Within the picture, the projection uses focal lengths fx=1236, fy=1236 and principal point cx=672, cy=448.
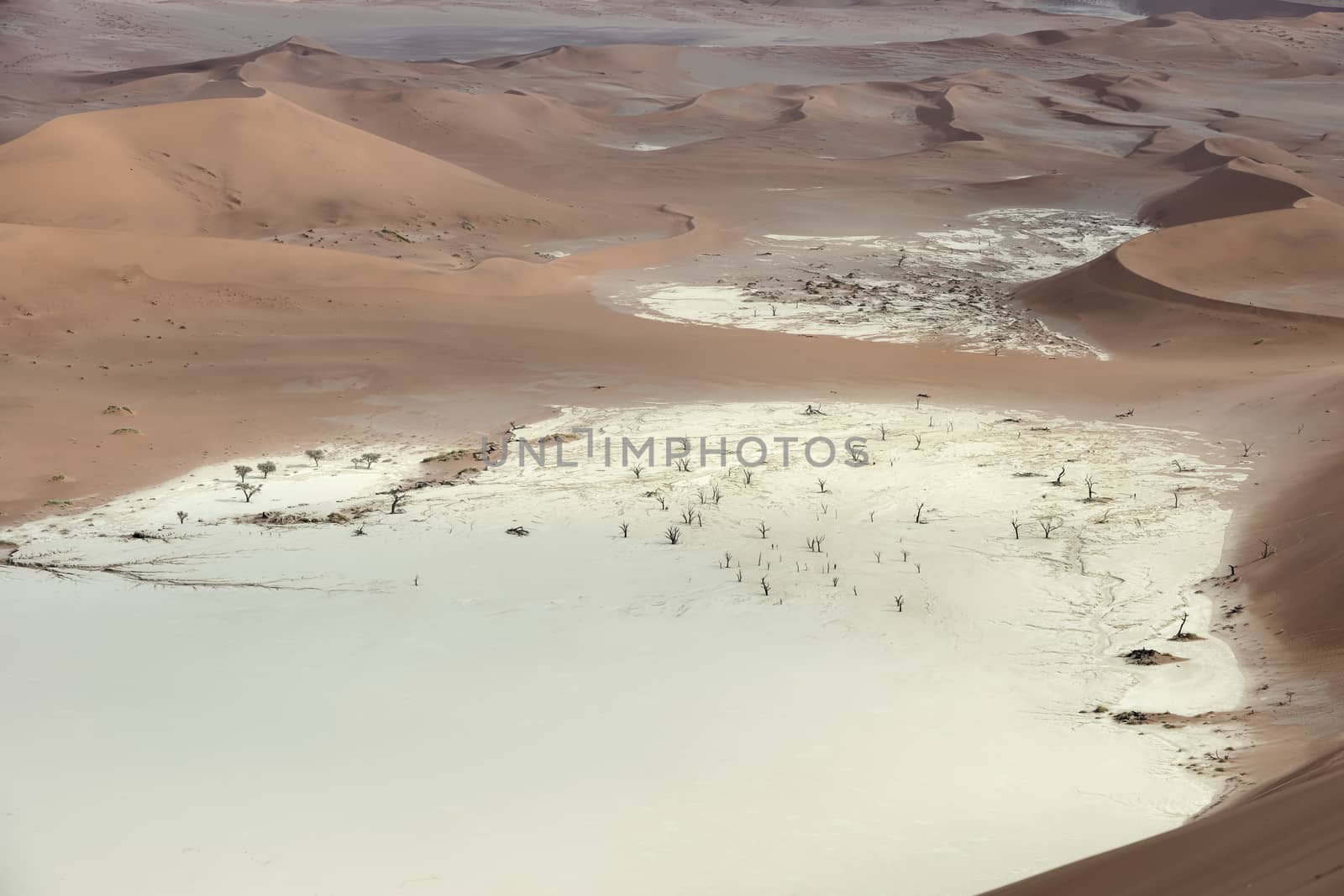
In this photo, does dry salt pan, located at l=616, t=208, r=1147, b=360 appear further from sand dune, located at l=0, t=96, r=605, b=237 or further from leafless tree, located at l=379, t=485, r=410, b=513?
leafless tree, located at l=379, t=485, r=410, b=513

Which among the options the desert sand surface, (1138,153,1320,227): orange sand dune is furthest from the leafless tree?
(1138,153,1320,227): orange sand dune

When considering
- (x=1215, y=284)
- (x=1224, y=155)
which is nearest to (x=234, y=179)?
(x=1215, y=284)

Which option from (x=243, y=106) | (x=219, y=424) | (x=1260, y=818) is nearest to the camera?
(x=1260, y=818)

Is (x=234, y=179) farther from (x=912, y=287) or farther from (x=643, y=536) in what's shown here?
(x=643, y=536)

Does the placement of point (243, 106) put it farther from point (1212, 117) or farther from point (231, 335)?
point (1212, 117)

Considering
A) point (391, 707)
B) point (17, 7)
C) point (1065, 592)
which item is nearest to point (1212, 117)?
point (1065, 592)

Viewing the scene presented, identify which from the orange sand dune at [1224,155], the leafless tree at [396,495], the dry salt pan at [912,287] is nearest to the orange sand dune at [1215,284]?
the dry salt pan at [912,287]

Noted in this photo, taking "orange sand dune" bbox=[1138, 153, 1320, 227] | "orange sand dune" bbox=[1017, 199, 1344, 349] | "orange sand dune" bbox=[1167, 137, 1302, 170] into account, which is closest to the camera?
"orange sand dune" bbox=[1017, 199, 1344, 349]
